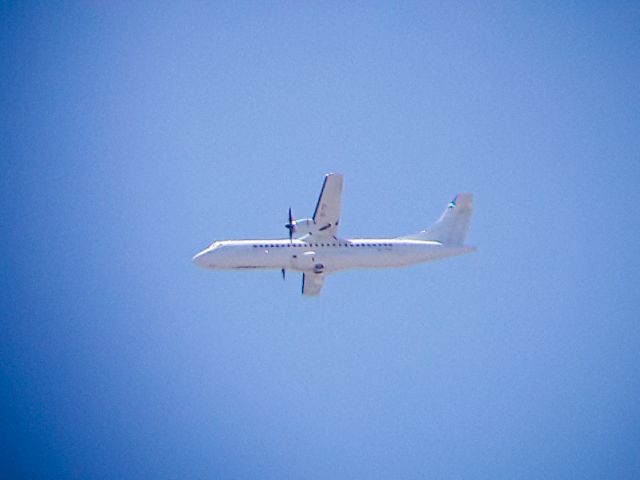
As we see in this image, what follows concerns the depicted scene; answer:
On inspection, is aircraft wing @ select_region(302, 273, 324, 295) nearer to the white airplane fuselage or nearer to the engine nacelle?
the white airplane fuselage

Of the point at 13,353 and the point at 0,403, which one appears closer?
the point at 0,403

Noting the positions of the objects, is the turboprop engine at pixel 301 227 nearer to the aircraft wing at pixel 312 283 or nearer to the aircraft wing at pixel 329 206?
the aircraft wing at pixel 329 206

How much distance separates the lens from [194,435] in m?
199

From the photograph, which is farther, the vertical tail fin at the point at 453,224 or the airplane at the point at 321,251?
the vertical tail fin at the point at 453,224

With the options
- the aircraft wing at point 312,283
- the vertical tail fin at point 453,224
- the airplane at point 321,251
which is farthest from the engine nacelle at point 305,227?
the vertical tail fin at point 453,224

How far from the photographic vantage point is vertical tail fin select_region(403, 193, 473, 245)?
124ft

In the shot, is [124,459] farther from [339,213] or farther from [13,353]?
[339,213]

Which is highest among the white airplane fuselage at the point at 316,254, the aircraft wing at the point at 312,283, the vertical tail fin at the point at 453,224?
the vertical tail fin at the point at 453,224

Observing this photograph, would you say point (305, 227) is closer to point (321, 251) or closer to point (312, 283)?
point (321, 251)

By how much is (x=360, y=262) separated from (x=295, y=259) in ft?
11.3

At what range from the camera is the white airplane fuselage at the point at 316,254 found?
34281 millimetres

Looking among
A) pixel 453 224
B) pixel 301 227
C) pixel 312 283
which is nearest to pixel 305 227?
pixel 301 227

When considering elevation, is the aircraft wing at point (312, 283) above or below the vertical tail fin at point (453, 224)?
below

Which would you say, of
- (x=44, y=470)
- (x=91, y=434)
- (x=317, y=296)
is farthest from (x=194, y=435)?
(x=317, y=296)
